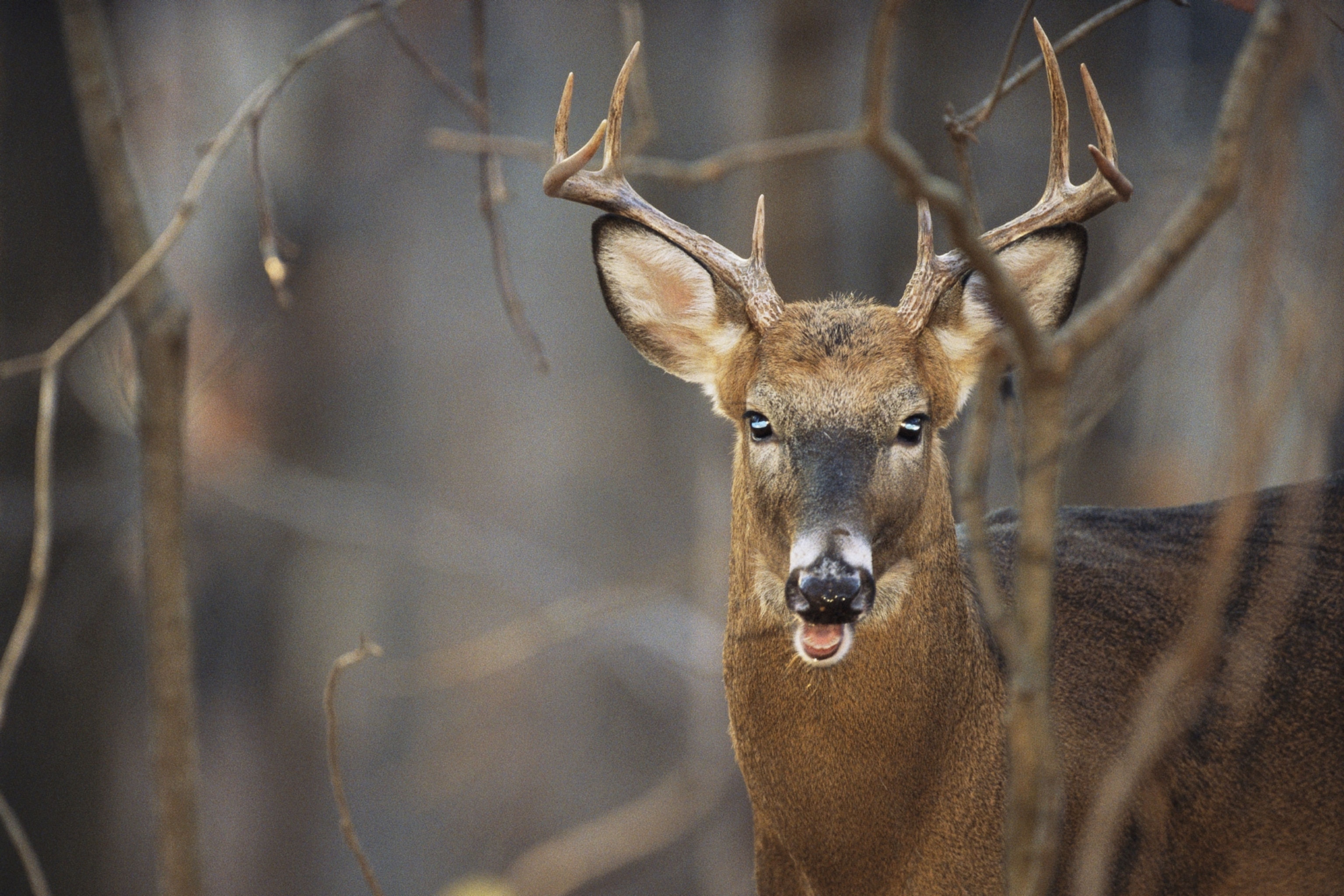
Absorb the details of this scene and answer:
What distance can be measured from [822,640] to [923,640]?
44 centimetres

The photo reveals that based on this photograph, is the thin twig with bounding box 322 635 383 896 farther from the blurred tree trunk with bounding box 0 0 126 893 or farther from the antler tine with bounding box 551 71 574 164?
the blurred tree trunk with bounding box 0 0 126 893

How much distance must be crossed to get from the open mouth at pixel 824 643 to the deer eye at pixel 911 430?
0.59 meters

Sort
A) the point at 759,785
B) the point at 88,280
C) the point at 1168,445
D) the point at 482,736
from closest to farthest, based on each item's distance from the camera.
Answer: the point at 759,785 → the point at 88,280 → the point at 1168,445 → the point at 482,736

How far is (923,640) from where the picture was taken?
3.12 m

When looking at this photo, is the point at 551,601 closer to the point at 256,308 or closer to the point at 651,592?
the point at 256,308

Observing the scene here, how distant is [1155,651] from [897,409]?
36.8 inches

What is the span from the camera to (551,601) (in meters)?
7.60

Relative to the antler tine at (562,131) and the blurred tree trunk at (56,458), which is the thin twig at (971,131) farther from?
the blurred tree trunk at (56,458)

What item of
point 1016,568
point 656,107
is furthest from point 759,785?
point 656,107

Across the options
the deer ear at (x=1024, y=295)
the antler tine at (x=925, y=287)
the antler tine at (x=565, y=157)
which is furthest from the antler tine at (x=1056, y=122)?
the antler tine at (x=565, y=157)

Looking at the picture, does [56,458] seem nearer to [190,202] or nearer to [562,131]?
[562,131]

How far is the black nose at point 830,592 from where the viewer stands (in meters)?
2.67

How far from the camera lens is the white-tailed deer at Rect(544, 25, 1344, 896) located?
3002 mm

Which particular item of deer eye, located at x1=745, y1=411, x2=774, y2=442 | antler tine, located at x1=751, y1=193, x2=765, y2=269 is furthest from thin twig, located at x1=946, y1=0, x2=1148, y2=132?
deer eye, located at x1=745, y1=411, x2=774, y2=442
